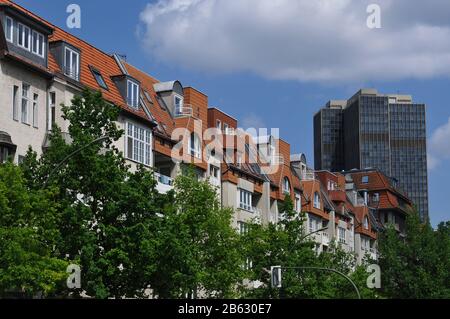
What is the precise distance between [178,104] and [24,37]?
21.7m

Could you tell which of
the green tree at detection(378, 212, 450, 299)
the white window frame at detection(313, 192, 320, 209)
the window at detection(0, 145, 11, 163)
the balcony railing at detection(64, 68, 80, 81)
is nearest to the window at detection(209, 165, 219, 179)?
the balcony railing at detection(64, 68, 80, 81)

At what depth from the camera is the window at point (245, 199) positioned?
69375 millimetres

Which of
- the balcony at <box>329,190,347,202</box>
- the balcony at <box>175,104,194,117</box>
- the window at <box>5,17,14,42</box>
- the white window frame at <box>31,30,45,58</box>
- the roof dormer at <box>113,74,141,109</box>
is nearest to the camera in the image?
the window at <box>5,17,14,42</box>

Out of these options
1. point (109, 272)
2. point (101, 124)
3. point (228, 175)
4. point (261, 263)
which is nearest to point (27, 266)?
point (109, 272)

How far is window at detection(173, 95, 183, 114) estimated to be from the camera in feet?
210

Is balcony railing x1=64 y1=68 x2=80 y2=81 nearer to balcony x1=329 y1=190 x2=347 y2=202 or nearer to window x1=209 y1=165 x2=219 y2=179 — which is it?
window x1=209 y1=165 x2=219 y2=179

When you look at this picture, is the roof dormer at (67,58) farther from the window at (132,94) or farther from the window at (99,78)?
the window at (132,94)

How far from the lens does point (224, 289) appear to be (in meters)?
43.6

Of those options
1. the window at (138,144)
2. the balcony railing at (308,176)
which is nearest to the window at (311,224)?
the balcony railing at (308,176)

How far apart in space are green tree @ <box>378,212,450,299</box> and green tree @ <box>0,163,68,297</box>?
178ft

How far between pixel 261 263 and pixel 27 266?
26378 mm

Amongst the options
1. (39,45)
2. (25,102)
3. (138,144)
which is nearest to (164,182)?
(138,144)

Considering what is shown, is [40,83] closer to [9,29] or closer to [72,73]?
[9,29]

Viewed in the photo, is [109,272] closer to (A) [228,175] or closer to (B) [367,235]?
(A) [228,175]
